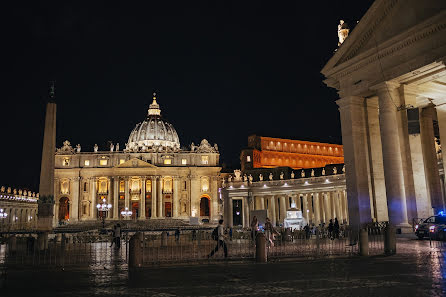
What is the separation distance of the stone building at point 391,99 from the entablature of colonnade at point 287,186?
2841 cm

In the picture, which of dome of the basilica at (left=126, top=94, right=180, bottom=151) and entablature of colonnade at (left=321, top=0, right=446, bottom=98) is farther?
dome of the basilica at (left=126, top=94, right=180, bottom=151)

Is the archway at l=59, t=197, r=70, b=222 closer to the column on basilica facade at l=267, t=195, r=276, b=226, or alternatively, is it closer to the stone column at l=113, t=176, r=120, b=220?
the stone column at l=113, t=176, r=120, b=220

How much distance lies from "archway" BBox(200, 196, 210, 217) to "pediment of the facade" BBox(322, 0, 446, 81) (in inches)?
3657

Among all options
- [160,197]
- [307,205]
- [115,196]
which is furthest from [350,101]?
[115,196]

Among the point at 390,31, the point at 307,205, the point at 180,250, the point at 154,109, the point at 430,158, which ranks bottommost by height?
the point at 180,250

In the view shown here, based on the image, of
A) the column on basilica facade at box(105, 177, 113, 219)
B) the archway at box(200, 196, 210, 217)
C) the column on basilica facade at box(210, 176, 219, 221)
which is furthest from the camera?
the archway at box(200, 196, 210, 217)

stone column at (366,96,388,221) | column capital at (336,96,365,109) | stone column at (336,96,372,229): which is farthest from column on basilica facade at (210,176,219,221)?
column capital at (336,96,365,109)

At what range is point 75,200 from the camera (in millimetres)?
105125

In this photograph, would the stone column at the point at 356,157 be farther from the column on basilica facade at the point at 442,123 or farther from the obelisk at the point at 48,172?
the obelisk at the point at 48,172

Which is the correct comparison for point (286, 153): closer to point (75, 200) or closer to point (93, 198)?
point (93, 198)

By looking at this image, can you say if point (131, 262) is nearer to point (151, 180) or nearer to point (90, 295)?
point (90, 295)

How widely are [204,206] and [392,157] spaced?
96.1m

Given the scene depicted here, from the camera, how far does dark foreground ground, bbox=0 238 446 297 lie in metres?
8.87

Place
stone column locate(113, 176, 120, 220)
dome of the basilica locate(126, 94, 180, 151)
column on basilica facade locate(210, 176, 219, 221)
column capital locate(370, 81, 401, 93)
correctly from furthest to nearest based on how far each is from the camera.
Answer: dome of the basilica locate(126, 94, 180, 151)
column on basilica facade locate(210, 176, 219, 221)
stone column locate(113, 176, 120, 220)
column capital locate(370, 81, 401, 93)
